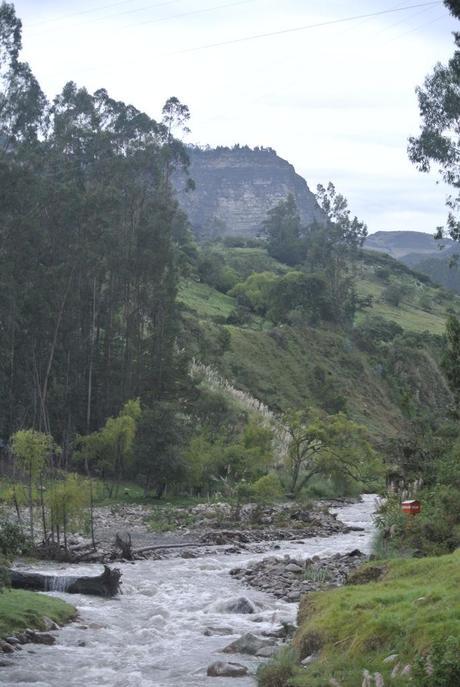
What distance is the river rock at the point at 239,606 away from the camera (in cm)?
1958

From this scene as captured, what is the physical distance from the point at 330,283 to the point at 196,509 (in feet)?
212

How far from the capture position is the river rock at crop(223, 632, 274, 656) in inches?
605

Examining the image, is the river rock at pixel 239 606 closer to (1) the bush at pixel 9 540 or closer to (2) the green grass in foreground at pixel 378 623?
(2) the green grass in foreground at pixel 378 623

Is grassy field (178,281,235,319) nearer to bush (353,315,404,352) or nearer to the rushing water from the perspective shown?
bush (353,315,404,352)

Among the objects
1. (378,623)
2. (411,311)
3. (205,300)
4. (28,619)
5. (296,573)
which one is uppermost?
(205,300)

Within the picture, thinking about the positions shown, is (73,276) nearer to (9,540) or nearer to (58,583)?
Answer: (58,583)

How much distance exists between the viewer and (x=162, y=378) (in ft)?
166

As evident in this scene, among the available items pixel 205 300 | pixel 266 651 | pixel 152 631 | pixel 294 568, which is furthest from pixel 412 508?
pixel 205 300

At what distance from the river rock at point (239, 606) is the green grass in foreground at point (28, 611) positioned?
3.48 metres

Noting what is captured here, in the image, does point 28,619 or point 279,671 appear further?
point 28,619

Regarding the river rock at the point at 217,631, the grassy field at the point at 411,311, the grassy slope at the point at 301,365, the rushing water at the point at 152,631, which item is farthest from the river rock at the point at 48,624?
the grassy field at the point at 411,311

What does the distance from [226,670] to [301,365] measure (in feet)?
237

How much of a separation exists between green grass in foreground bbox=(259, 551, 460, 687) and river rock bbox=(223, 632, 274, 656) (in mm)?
1781

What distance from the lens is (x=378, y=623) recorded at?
36.8 feet
